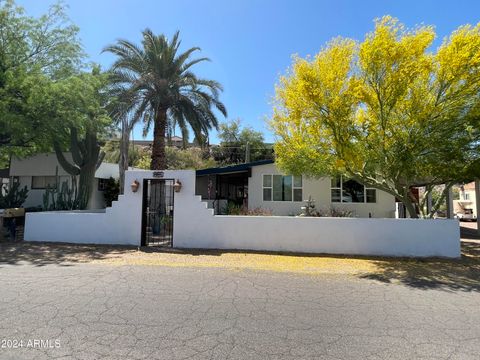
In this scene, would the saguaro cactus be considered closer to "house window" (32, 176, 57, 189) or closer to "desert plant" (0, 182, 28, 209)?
"desert plant" (0, 182, 28, 209)

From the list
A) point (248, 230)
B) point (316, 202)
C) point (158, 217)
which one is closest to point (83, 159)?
point (158, 217)

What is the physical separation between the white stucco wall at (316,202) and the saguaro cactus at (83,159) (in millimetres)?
8655

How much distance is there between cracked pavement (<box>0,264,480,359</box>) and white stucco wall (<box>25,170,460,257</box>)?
9.98ft

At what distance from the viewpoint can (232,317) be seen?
4754mm

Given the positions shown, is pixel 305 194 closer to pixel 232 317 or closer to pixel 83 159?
pixel 83 159

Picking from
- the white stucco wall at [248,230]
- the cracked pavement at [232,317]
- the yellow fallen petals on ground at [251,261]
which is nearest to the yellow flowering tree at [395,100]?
the white stucco wall at [248,230]

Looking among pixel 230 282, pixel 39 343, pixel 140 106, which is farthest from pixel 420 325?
pixel 140 106

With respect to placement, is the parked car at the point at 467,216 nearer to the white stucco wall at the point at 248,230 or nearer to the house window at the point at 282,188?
the house window at the point at 282,188

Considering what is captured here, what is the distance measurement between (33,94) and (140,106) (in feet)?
16.3

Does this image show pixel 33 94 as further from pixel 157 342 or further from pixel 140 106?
pixel 157 342

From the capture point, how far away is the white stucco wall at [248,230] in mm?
9602

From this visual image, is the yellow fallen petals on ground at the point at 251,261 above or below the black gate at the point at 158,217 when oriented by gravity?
below

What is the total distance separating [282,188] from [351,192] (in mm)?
3656

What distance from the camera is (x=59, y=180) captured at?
20312 millimetres
